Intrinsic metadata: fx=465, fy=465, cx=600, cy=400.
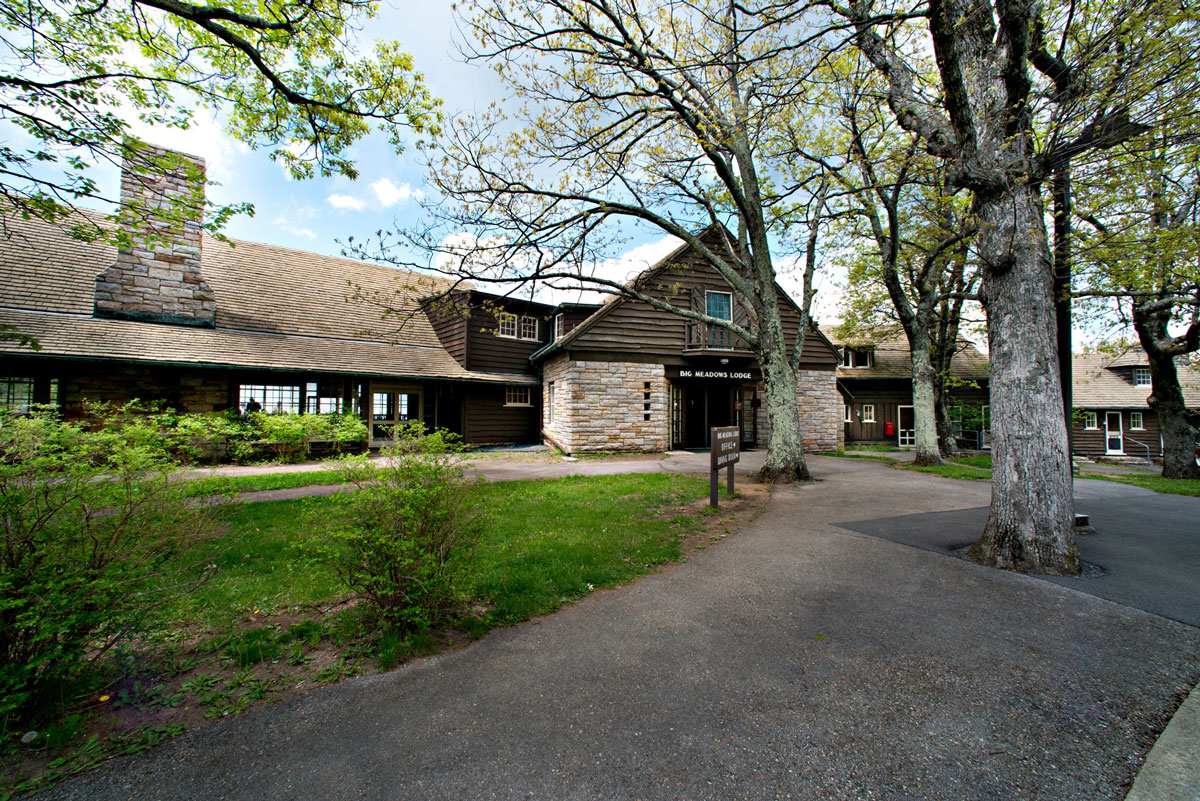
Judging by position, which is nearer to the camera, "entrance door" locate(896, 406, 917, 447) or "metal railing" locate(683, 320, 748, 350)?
"metal railing" locate(683, 320, 748, 350)

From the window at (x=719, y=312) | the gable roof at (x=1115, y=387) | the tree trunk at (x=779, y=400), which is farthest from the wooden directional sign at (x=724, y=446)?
the gable roof at (x=1115, y=387)

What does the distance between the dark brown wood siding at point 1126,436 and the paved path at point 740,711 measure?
1308 inches

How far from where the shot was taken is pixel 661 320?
17.3 m

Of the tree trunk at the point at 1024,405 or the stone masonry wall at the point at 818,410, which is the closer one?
the tree trunk at the point at 1024,405

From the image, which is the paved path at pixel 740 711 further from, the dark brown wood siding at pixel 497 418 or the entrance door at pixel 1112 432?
the entrance door at pixel 1112 432

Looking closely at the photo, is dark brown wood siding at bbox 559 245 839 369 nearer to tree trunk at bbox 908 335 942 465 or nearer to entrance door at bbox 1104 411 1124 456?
tree trunk at bbox 908 335 942 465

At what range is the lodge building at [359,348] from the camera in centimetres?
1261

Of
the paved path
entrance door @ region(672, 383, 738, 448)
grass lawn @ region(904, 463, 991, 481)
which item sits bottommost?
the paved path

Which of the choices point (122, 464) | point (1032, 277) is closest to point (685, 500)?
point (1032, 277)

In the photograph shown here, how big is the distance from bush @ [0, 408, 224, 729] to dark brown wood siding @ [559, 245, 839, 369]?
13.0 metres

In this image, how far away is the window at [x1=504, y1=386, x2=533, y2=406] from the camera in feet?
65.8

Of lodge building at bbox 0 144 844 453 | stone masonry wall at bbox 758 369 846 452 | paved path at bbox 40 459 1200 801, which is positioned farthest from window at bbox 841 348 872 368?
paved path at bbox 40 459 1200 801

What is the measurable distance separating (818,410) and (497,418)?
13312 millimetres

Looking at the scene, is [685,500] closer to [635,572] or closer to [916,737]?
[635,572]
